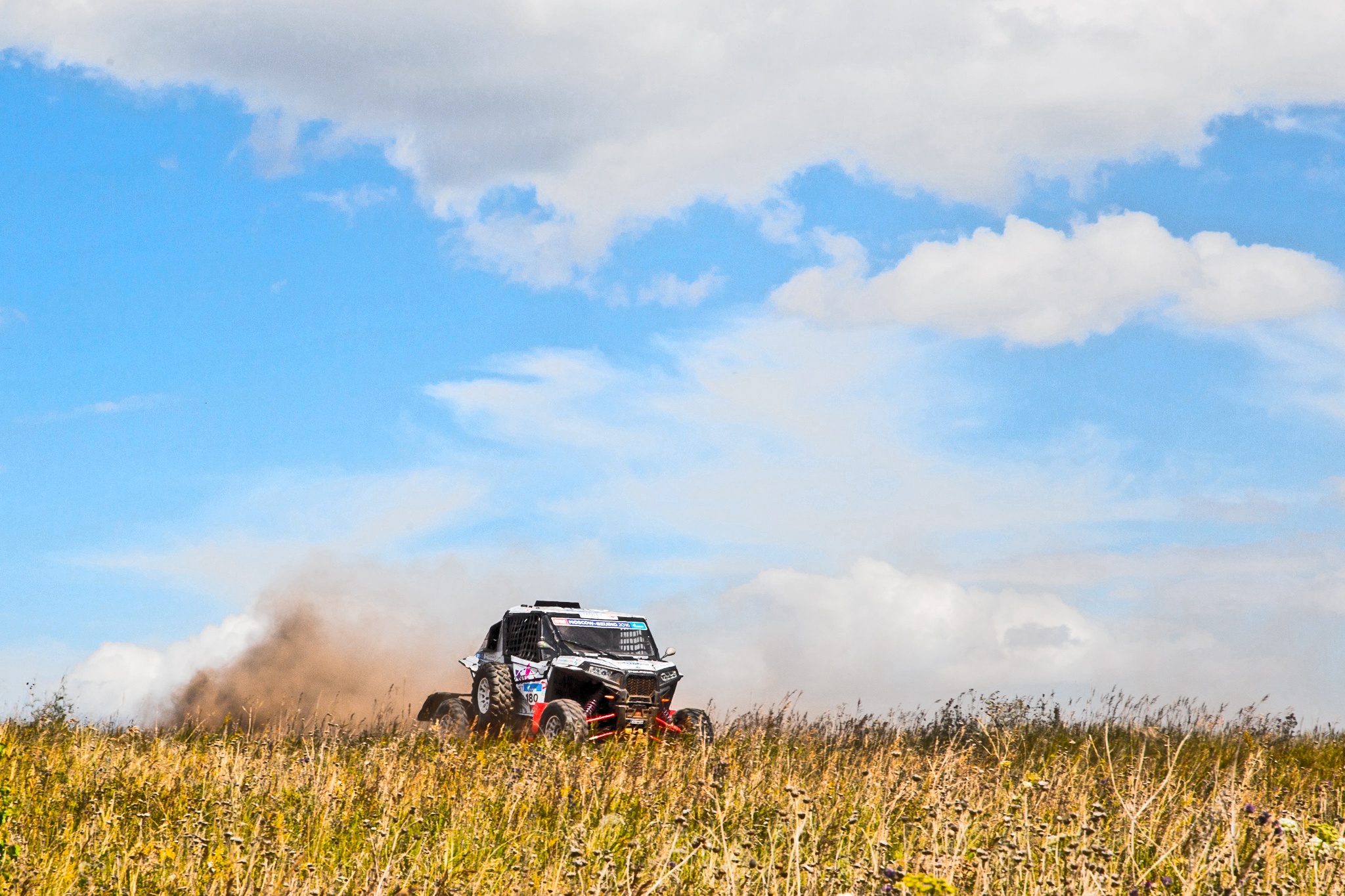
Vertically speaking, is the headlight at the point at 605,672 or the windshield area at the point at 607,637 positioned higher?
the windshield area at the point at 607,637

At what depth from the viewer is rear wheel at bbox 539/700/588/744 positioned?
Result: 47.6ft

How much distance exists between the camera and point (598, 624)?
1730cm

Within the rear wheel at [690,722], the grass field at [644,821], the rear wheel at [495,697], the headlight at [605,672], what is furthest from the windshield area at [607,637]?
the grass field at [644,821]

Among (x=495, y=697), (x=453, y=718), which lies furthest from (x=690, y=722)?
(x=453, y=718)

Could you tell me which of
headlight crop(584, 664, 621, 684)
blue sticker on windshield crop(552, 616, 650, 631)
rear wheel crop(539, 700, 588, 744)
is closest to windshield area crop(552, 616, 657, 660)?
blue sticker on windshield crop(552, 616, 650, 631)

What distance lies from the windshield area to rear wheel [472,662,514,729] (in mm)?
1081

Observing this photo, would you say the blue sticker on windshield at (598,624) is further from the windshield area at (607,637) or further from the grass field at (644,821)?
the grass field at (644,821)

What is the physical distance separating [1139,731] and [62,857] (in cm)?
1366

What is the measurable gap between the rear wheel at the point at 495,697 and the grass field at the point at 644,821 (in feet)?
9.94

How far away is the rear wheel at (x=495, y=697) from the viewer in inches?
651

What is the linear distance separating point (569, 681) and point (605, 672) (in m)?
0.60

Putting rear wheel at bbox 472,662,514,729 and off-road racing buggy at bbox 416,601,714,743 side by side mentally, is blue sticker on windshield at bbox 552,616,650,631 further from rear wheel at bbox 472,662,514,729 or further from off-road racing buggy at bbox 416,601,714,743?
rear wheel at bbox 472,662,514,729

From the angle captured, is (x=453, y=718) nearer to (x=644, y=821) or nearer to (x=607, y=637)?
(x=607, y=637)

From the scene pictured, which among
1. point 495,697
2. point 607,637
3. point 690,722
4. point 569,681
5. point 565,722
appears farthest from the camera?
point 607,637
